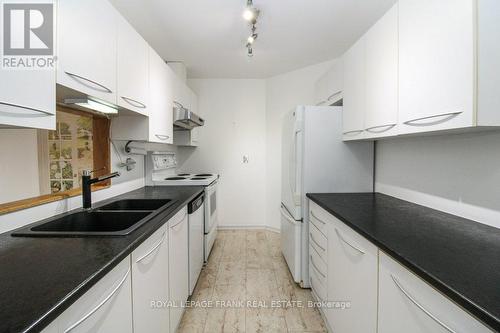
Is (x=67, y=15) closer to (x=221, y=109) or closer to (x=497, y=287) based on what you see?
(x=497, y=287)

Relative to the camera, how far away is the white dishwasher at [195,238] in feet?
6.13

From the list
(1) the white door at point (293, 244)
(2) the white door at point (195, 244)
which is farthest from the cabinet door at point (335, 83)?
(2) the white door at point (195, 244)

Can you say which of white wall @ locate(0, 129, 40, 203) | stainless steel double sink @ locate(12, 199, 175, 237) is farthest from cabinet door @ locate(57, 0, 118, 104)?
stainless steel double sink @ locate(12, 199, 175, 237)

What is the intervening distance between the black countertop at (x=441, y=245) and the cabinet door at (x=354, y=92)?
614mm

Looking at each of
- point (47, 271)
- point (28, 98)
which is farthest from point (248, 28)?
point (47, 271)

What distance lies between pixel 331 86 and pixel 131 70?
1.82 metres

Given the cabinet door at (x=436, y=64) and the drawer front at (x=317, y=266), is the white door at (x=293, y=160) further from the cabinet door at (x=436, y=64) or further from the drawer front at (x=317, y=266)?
the cabinet door at (x=436, y=64)

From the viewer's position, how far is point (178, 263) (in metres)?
1.55

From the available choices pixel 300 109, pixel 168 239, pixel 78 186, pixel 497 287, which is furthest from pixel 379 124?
pixel 78 186

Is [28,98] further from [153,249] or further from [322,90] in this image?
[322,90]

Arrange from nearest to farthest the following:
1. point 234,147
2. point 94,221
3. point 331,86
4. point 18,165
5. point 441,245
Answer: point 441,245
point 18,165
point 94,221
point 331,86
point 234,147

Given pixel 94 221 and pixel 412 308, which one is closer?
pixel 412 308

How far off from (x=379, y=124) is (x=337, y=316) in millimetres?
1250

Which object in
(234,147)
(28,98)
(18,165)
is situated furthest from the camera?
(234,147)
